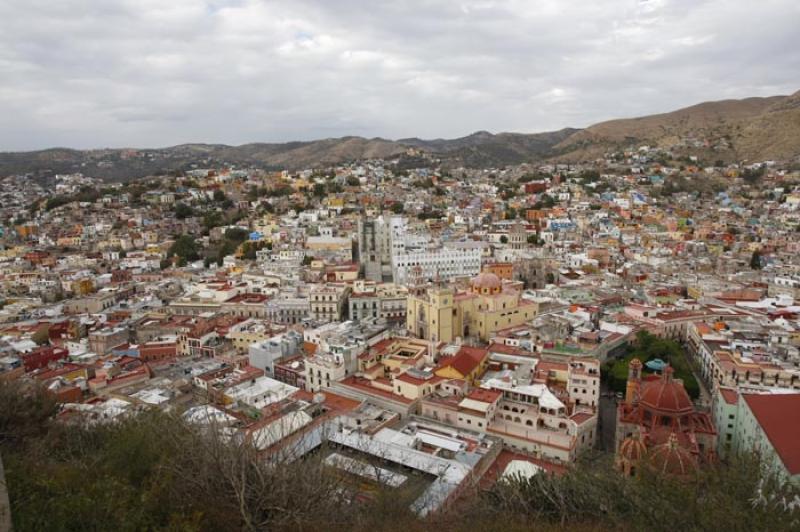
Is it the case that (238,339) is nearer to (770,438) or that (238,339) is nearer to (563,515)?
(563,515)

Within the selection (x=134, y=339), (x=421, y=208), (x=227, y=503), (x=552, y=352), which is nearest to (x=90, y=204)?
(x=421, y=208)

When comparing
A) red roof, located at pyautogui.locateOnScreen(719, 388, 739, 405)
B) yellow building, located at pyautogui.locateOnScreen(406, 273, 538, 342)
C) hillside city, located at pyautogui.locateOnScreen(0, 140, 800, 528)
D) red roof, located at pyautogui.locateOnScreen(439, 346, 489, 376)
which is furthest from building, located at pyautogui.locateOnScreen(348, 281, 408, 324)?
red roof, located at pyautogui.locateOnScreen(719, 388, 739, 405)

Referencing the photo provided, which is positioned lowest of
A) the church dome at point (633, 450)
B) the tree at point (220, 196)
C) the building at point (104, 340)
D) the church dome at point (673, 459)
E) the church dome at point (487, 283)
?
the building at point (104, 340)

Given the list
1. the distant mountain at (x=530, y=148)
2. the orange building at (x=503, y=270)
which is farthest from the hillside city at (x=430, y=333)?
the distant mountain at (x=530, y=148)

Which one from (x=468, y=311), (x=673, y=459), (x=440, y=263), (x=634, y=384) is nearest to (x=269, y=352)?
(x=468, y=311)

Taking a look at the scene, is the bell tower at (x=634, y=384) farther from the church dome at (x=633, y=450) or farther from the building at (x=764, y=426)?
the church dome at (x=633, y=450)

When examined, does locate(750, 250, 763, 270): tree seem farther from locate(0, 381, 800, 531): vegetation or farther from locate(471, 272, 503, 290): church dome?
locate(0, 381, 800, 531): vegetation

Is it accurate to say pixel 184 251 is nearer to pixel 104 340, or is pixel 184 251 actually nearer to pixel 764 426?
pixel 104 340
